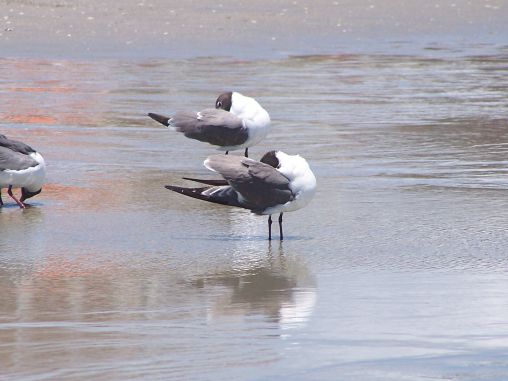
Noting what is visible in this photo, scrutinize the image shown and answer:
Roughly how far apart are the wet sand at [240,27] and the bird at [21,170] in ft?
32.7

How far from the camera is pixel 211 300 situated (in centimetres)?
624

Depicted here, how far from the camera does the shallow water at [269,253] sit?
17.4ft

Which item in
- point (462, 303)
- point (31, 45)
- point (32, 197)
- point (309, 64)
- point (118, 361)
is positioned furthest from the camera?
point (31, 45)

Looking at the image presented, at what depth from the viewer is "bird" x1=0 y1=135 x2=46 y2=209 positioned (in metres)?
8.66

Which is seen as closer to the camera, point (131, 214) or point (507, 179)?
point (131, 214)

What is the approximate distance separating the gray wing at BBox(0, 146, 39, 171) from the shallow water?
0.30 m

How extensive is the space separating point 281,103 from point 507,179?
4627mm

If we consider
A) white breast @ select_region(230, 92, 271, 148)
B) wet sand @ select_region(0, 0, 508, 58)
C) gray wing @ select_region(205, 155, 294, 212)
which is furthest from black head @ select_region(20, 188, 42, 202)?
wet sand @ select_region(0, 0, 508, 58)

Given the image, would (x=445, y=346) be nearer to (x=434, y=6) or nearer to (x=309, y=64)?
(x=309, y=64)

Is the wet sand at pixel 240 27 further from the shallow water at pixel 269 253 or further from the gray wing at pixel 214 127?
the gray wing at pixel 214 127

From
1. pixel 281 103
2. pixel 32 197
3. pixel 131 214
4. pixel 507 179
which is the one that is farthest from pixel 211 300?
pixel 281 103

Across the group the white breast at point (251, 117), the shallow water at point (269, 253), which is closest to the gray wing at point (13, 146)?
the shallow water at point (269, 253)

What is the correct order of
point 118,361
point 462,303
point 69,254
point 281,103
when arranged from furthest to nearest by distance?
point 281,103
point 69,254
point 462,303
point 118,361

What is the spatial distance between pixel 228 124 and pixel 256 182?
2728mm
